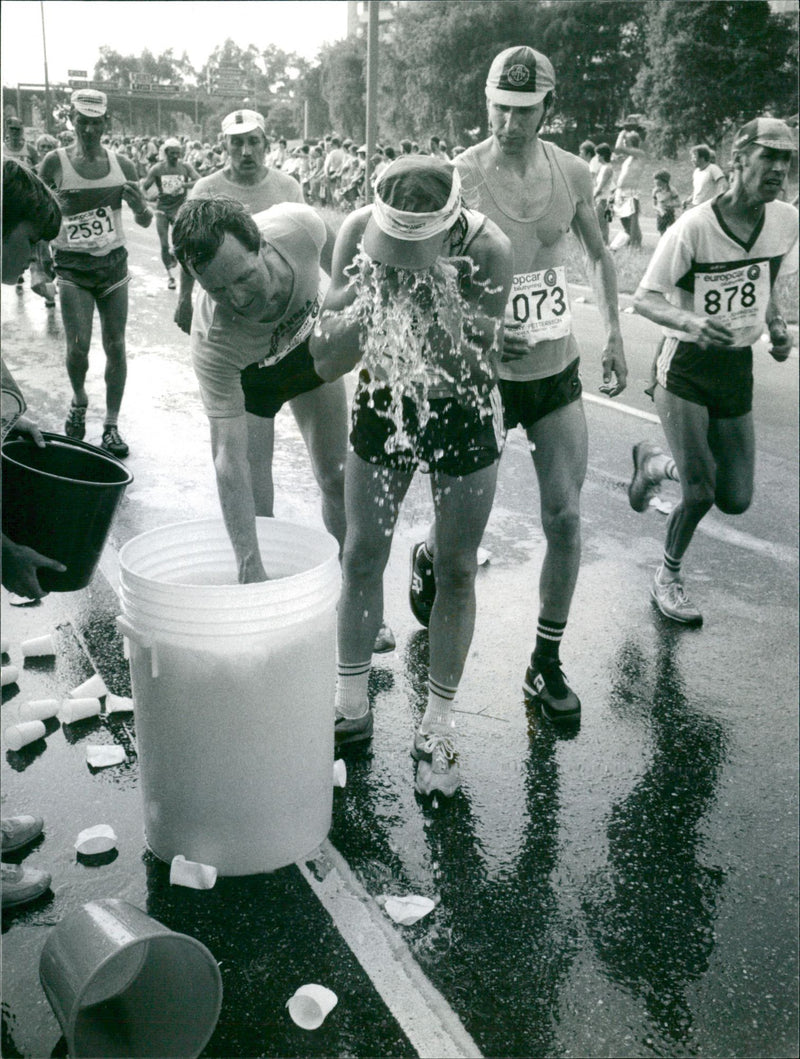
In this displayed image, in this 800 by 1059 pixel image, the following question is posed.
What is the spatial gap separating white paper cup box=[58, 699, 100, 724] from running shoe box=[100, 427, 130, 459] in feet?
9.86

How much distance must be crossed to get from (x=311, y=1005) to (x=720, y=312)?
→ 2.87 m

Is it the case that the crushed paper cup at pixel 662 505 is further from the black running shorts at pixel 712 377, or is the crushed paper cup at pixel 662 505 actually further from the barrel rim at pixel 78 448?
the barrel rim at pixel 78 448

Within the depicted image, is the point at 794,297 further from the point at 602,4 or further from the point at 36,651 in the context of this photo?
the point at 36,651

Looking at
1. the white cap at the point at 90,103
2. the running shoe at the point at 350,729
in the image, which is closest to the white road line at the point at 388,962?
the running shoe at the point at 350,729

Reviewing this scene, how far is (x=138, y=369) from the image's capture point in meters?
8.62

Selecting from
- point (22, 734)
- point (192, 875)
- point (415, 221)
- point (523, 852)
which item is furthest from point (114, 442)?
point (415, 221)

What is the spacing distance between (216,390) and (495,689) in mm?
1536

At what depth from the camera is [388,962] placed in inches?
92.8

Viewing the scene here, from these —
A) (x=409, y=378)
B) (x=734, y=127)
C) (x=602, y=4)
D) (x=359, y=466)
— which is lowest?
(x=359, y=466)

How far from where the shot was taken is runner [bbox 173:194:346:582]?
257 centimetres

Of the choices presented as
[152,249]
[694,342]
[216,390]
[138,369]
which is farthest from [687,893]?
[152,249]

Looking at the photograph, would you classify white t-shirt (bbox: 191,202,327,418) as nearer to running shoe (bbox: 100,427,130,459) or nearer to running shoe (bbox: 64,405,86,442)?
running shoe (bbox: 100,427,130,459)

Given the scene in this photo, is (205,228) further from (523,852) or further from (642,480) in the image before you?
(642,480)

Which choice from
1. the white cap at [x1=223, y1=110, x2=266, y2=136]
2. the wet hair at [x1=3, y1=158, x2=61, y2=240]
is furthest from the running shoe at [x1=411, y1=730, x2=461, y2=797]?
the white cap at [x1=223, y1=110, x2=266, y2=136]
